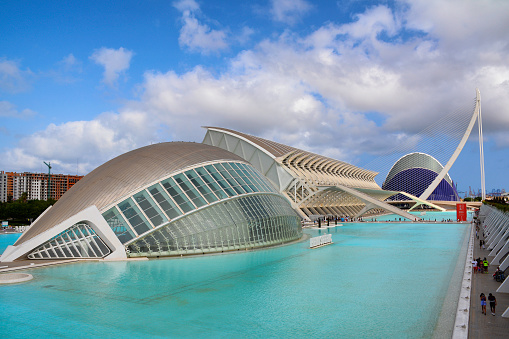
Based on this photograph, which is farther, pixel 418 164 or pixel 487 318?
pixel 418 164

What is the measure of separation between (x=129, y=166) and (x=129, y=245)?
5.70 m

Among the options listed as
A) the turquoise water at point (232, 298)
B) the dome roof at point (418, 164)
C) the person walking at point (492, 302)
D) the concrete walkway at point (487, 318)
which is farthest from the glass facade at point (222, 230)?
the dome roof at point (418, 164)

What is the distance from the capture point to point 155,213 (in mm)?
23234

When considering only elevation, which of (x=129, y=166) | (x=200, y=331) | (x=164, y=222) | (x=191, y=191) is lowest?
(x=200, y=331)

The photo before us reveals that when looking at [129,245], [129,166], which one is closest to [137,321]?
[129,245]

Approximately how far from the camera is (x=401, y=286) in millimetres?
15641

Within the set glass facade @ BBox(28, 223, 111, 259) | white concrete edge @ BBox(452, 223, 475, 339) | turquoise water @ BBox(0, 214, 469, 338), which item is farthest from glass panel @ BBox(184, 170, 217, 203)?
white concrete edge @ BBox(452, 223, 475, 339)

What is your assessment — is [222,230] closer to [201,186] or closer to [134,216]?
[201,186]

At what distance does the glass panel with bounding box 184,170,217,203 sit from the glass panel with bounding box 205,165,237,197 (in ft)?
4.57

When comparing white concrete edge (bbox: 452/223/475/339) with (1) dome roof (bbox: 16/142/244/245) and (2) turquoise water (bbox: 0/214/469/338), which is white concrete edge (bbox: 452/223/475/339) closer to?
(2) turquoise water (bbox: 0/214/469/338)

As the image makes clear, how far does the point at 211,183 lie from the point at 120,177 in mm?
5840

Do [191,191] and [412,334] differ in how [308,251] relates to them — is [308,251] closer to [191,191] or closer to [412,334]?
[191,191]

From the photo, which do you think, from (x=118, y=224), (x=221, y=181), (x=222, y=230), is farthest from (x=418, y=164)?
(x=118, y=224)

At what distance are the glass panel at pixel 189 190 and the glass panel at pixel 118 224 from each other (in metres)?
4.21
